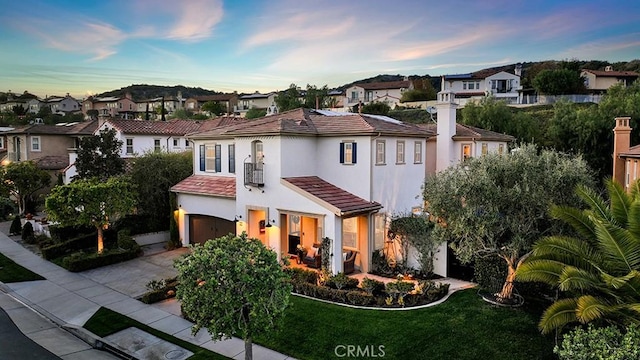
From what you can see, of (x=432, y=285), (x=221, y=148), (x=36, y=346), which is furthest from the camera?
(x=221, y=148)

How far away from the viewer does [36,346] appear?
11.8 m

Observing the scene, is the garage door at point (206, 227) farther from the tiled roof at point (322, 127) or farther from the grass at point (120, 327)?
the grass at point (120, 327)

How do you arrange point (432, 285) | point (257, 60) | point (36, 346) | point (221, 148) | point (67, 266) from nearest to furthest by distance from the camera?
1. point (36, 346)
2. point (432, 285)
3. point (67, 266)
4. point (221, 148)
5. point (257, 60)

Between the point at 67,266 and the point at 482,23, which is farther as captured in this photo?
the point at 482,23

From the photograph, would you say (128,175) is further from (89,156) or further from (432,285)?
(432,285)

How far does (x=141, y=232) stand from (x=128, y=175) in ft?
11.7

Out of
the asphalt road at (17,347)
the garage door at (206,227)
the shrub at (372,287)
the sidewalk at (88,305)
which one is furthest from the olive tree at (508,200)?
the garage door at (206,227)

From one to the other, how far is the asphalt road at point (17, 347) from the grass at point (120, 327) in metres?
1.46

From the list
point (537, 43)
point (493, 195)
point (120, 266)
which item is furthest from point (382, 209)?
point (537, 43)

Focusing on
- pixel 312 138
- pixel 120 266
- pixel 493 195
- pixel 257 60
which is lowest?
pixel 120 266

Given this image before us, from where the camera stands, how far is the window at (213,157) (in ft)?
75.7

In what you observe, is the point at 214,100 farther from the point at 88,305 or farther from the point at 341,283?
the point at 341,283

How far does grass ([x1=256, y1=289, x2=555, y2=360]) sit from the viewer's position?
1043 centimetres

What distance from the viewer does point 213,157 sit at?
23.4 metres
